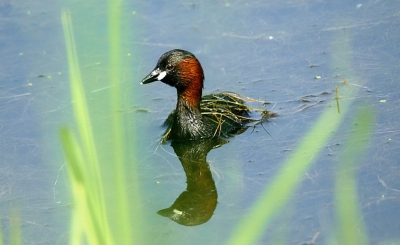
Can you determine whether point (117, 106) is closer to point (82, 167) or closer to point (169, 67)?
point (82, 167)

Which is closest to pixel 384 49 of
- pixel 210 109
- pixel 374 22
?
pixel 374 22

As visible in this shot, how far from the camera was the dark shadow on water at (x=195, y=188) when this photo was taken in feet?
18.2

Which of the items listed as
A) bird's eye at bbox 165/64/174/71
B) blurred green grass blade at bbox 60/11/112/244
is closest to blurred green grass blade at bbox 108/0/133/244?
blurred green grass blade at bbox 60/11/112/244

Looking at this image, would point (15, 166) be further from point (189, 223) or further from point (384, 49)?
point (384, 49)

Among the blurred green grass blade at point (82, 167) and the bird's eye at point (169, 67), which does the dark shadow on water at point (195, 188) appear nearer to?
the bird's eye at point (169, 67)

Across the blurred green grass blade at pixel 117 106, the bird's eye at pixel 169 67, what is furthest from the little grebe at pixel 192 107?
the blurred green grass blade at pixel 117 106

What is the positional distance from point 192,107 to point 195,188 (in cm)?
106

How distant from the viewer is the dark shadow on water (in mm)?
5555

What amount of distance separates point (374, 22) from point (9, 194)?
4784 mm

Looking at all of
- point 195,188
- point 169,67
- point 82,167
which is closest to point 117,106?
point 82,167

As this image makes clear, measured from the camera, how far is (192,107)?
6.86 metres

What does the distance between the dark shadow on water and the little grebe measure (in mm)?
107

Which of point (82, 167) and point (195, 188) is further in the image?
point (195, 188)

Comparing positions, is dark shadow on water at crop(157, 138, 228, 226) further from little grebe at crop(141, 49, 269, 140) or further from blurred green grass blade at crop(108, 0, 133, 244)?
blurred green grass blade at crop(108, 0, 133, 244)
